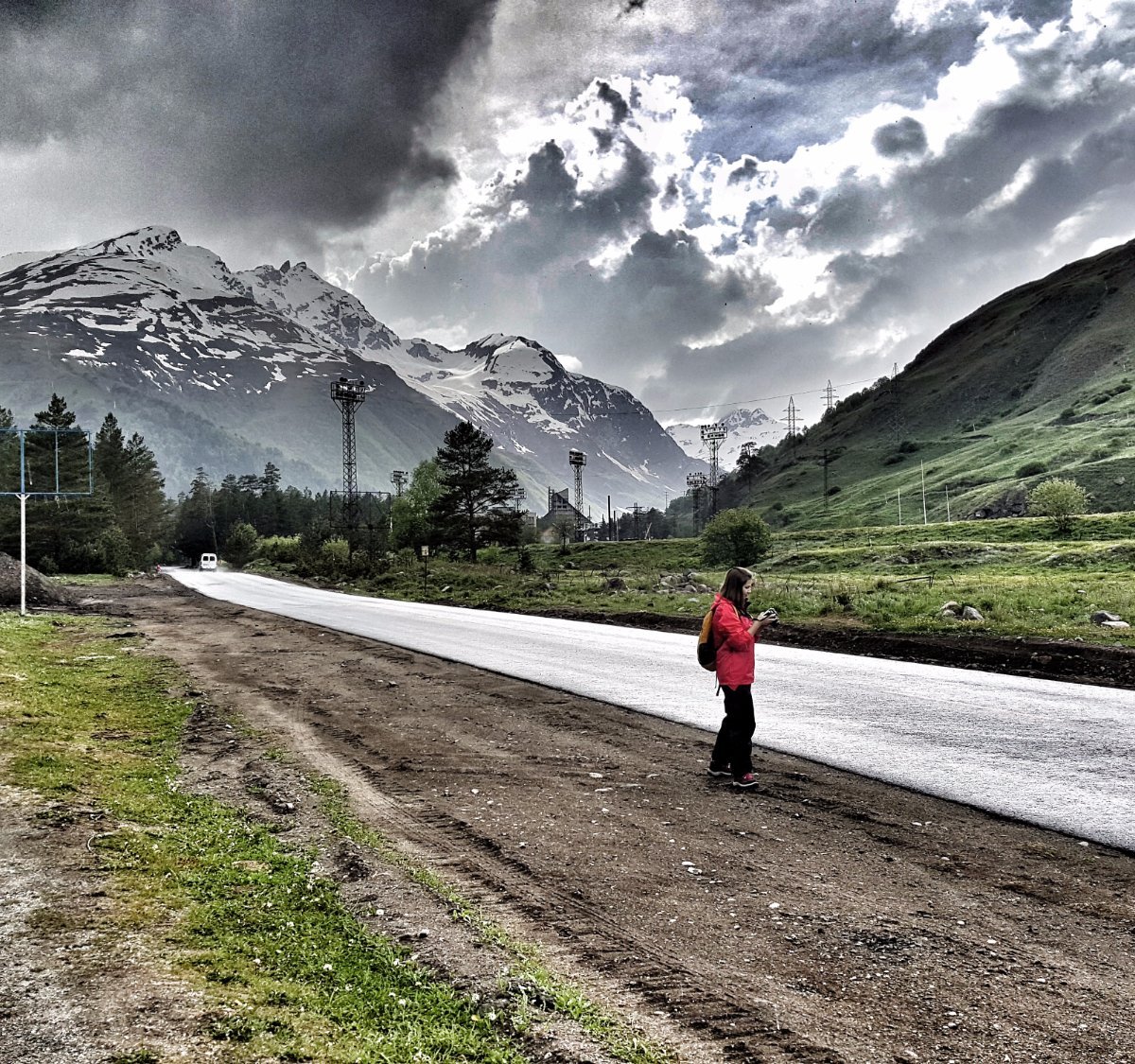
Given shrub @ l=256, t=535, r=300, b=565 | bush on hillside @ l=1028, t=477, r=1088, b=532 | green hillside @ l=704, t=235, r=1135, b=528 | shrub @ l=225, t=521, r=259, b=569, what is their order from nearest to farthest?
bush on hillside @ l=1028, t=477, r=1088, b=532 → shrub @ l=256, t=535, r=300, b=565 → shrub @ l=225, t=521, r=259, b=569 → green hillside @ l=704, t=235, r=1135, b=528

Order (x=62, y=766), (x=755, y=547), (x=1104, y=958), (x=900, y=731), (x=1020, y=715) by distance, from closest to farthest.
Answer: (x=1104, y=958) → (x=62, y=766) → (x=900, y=731) → (x=1020, y=715) → (x=755, y=547)

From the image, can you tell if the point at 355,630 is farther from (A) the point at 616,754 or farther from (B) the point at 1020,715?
(B) the point at 1020,715

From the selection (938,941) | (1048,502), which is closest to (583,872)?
(938,941)

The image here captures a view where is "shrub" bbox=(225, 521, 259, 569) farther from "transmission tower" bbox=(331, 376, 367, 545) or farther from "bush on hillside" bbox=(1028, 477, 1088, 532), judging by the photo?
"bush on hillside" bbox=(1028, 477, 1088, 532)

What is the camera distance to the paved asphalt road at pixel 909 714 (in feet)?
20.6

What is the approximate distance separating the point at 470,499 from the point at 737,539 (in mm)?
24708

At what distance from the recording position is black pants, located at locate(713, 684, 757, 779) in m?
6.55

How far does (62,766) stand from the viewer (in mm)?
6488

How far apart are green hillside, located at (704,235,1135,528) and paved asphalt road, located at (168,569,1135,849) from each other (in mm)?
91077

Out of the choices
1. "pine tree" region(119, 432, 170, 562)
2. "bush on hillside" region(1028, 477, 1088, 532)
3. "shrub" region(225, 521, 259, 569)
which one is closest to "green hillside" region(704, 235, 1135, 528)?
"bush on hillside" region(1028, 477, 1088, 532)

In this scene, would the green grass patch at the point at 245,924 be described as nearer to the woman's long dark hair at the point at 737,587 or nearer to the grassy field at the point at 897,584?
the woman's long dark hair at the point at 737,587

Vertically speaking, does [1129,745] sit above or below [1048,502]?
below

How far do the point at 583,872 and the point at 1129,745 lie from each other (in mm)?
6477

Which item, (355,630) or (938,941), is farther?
(355,630)
